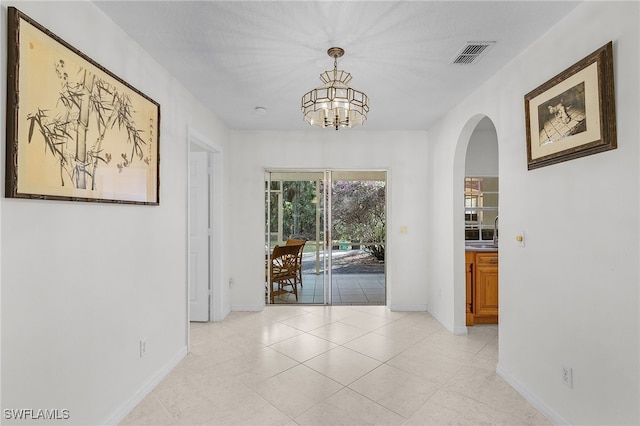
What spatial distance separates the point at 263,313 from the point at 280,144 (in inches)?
91.2

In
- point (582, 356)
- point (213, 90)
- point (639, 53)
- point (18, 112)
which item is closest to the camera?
point (18, 112)

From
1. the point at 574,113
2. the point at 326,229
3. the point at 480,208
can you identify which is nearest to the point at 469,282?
the point at 480,208

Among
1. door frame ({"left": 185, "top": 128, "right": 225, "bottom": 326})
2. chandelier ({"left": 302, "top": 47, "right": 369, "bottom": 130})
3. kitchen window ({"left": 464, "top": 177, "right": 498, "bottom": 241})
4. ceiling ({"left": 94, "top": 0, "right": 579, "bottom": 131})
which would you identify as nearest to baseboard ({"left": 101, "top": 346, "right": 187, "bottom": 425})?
door frame ({"left": 185, "top": 128, "right": 225, "bottom": 326})

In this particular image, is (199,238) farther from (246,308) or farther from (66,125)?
(66,125)

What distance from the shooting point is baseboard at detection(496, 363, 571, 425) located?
199 centimetres

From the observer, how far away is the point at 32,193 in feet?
4.67

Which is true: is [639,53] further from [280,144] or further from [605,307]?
[280,144]

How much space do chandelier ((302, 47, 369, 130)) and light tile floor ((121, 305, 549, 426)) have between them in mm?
1964

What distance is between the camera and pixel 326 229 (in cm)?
464

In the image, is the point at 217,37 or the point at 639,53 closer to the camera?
the point at 639,53

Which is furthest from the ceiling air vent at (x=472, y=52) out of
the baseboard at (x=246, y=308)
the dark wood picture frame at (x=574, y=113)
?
the baseboard at (x=246, y=308)

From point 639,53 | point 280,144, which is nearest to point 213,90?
point 280,144

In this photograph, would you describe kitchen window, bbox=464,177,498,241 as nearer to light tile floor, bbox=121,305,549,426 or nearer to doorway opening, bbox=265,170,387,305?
doorway opening, bbox=265,170,387,305

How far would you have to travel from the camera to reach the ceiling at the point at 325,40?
6.01 feet
